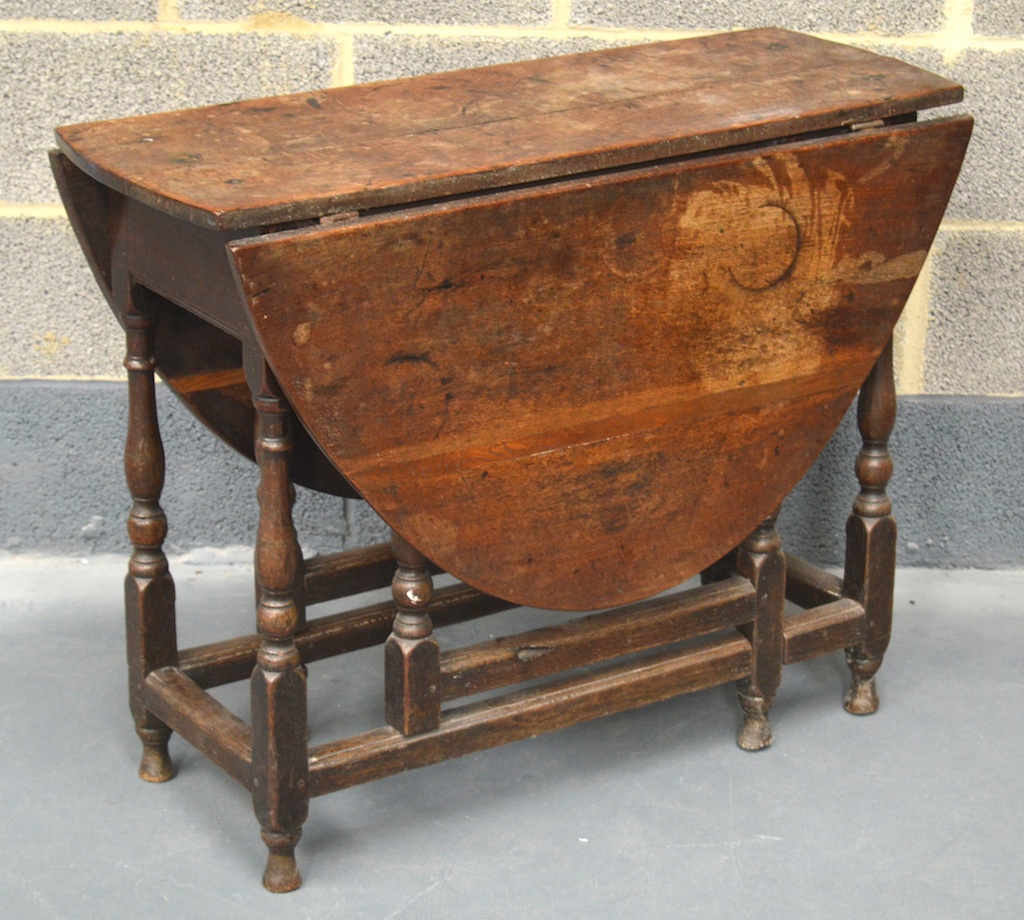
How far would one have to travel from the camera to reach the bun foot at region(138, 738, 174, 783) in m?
2.23

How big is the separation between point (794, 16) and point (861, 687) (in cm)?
127

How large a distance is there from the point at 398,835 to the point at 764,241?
991 mm

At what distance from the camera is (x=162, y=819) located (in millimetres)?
Answer: 2123

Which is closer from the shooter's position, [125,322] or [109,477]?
[125,322]

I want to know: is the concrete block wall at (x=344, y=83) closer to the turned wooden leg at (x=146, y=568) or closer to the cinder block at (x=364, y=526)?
the cinder block at (x=364, y=526)

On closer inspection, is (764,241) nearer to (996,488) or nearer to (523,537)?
(523,537)

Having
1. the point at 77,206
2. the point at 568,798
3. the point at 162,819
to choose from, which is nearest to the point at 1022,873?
the point at 568,798

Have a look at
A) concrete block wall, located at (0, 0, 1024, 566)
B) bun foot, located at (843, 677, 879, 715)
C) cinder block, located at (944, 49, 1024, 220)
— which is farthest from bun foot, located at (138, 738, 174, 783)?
cinder block, located at (944, 49, 1024, 220)

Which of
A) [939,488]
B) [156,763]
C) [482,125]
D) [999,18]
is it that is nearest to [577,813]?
[156,763]

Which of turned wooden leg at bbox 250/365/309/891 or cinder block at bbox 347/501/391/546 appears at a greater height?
turned wooden leg at bbox 250/365/309/891

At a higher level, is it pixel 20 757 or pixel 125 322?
pixel 125 322

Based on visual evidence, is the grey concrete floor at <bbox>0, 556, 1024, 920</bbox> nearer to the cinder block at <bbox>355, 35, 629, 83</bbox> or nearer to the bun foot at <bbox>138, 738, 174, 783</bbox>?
the bun foot at <bbox>138, 738, 174, 783</bbox>

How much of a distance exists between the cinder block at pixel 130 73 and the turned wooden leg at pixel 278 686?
3.56ft

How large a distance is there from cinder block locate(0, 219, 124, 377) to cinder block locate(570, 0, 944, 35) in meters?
1.09
